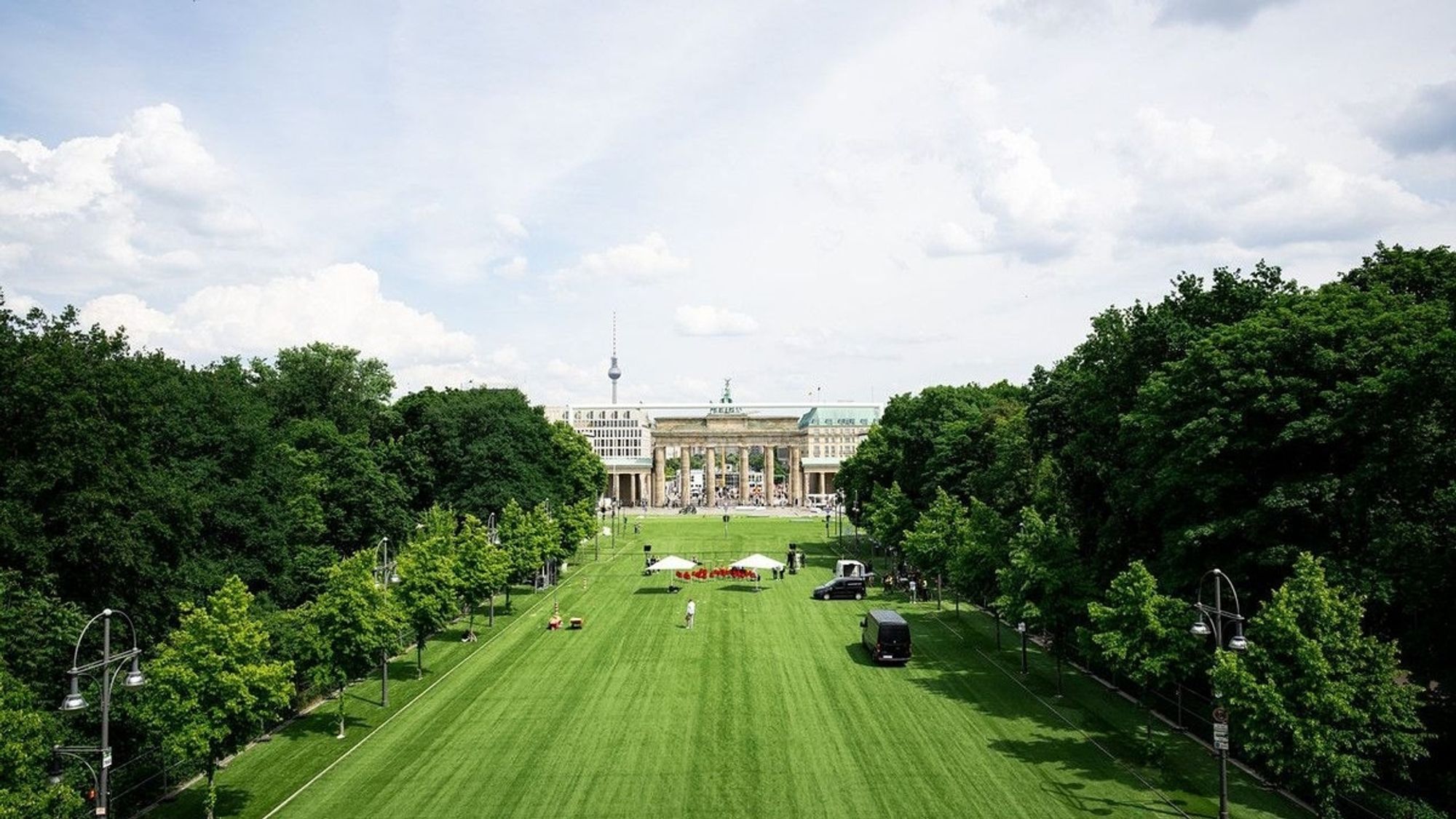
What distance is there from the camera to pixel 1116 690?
35750 mm

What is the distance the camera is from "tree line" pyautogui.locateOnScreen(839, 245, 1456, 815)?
71.8 ft

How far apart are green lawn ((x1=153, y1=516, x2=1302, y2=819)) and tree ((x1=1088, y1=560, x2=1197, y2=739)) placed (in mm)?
2337

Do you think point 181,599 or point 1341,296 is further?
point 181,599

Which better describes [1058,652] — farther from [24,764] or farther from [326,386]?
[326,386]

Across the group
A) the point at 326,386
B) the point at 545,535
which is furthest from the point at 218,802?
the point at 326,386

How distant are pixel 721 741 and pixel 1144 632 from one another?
41.7 ft

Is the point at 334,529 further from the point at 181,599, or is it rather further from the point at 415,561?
the point at 181,599

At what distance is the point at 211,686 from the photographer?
2384cm

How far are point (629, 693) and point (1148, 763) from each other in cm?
1751

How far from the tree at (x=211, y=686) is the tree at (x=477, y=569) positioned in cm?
1939

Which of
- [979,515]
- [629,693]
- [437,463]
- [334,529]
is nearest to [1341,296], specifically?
[979,515]

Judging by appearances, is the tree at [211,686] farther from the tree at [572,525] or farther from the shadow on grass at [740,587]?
the tree at [572,525]

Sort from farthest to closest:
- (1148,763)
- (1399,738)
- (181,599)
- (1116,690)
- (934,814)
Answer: (1116,690) < (181,599) < (1148,763) < (934,814) < (1399,738)

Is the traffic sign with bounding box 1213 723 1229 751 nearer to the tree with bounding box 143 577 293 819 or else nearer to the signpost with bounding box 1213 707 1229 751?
the signpost with bounding box 1213 707 1229 751
